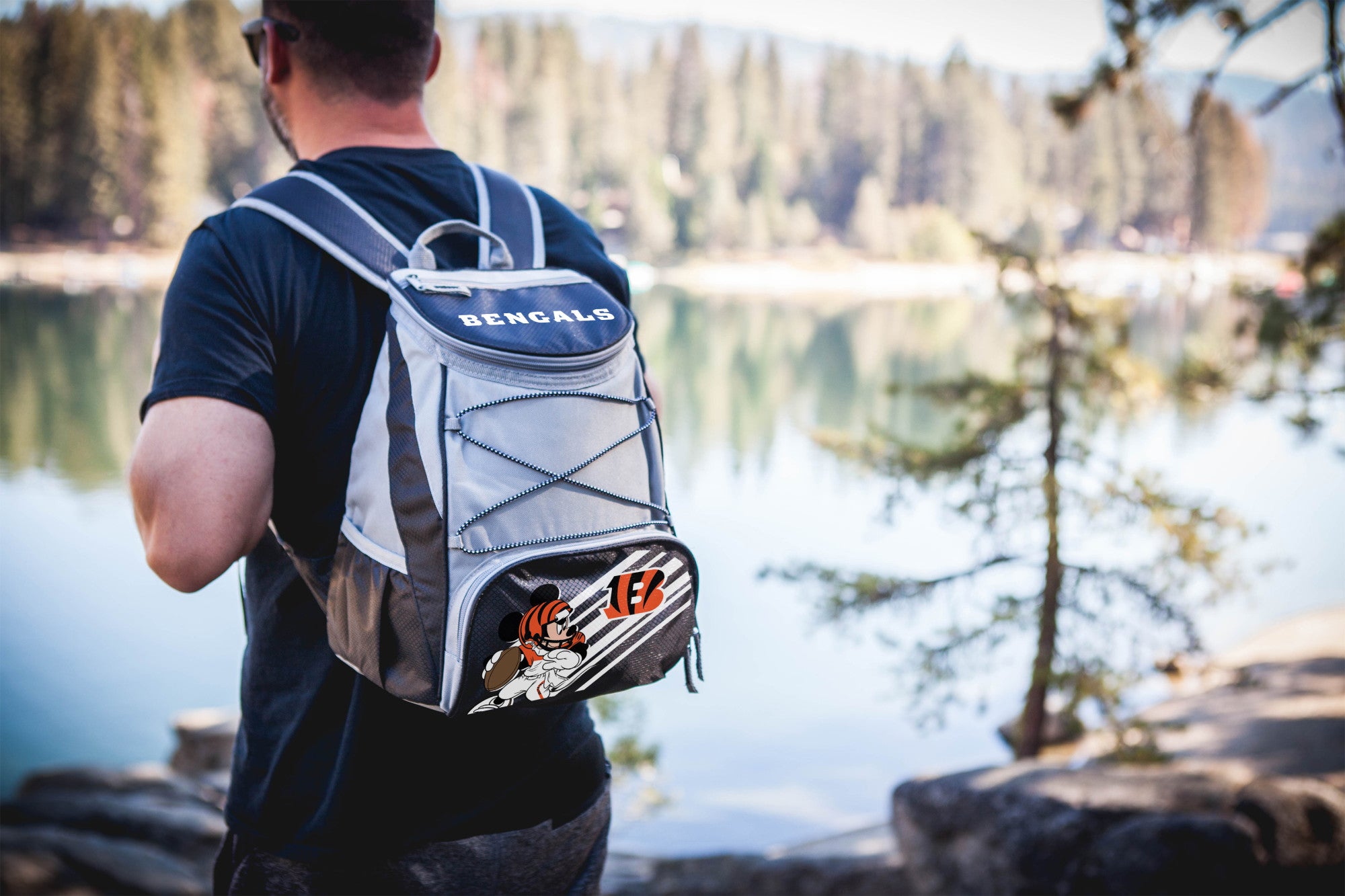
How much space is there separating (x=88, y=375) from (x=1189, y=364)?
85.8 ft

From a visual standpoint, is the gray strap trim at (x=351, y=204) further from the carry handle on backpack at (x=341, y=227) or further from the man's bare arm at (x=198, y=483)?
the man's bare arm at (x=198, y=483)

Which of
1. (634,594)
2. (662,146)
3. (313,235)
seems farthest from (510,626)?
(662,146)

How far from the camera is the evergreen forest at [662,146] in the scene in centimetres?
4419

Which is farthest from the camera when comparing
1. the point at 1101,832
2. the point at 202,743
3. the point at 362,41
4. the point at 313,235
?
the point at 202,743

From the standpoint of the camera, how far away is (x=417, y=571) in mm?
1088

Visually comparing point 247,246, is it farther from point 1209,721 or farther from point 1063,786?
point 1209,721

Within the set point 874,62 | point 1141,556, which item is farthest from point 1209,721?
point 874,62

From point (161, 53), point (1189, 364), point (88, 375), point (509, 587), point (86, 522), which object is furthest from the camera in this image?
point (161, 53)

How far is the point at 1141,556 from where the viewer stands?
1095 cm

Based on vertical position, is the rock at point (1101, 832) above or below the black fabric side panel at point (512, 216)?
below

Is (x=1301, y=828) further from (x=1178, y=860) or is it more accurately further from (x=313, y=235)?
(x=313, y=235)

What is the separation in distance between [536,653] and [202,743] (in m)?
7.99

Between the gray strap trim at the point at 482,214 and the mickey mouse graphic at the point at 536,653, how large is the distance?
42cm

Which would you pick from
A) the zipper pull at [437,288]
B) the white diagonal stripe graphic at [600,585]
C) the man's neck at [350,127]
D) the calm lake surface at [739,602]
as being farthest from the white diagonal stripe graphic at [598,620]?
the calm lake surface at [739,602]
